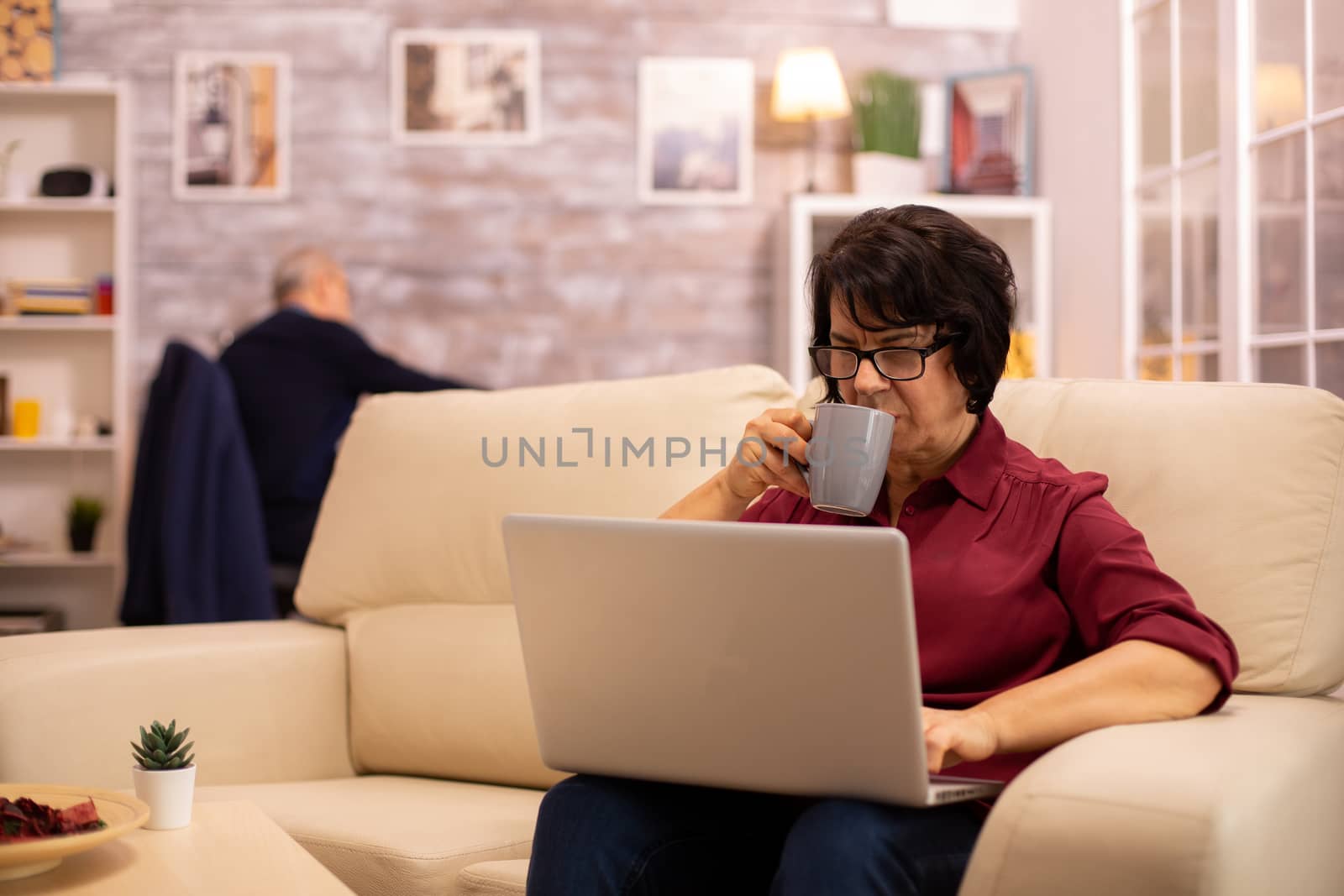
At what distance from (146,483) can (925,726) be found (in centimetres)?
A: 251

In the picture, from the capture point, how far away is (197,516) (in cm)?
307

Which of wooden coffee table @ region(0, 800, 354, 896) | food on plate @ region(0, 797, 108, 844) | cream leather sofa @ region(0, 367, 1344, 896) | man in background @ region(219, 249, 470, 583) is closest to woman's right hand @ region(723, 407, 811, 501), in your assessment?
cream leather sofa @ region(0, 367, 1344, 896)

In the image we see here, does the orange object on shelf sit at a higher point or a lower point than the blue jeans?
higher

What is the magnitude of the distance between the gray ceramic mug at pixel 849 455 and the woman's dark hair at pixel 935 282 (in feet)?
0.41

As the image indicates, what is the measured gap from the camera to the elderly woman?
1141 mm

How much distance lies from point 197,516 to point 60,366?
1334mm

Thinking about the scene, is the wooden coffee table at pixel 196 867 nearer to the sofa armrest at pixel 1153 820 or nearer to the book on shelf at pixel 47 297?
the sofa armrest at pixel 1153 820

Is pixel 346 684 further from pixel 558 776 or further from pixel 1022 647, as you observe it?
pixel 1022 647

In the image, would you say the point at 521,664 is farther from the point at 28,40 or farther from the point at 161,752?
the point at 28,40

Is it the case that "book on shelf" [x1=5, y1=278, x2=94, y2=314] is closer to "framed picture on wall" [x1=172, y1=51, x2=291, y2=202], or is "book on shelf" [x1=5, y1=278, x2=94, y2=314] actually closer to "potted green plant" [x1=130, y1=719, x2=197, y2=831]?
"framed picture on wall" [x1=172, y1=51, x2=291, y2=202]

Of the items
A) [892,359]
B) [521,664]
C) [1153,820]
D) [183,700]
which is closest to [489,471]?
[521,664]

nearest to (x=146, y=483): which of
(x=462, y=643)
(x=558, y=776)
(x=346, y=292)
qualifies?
(x=346, y=292)

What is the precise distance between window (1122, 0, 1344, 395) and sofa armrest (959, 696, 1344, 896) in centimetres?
177

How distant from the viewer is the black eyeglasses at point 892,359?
4.50 feet
